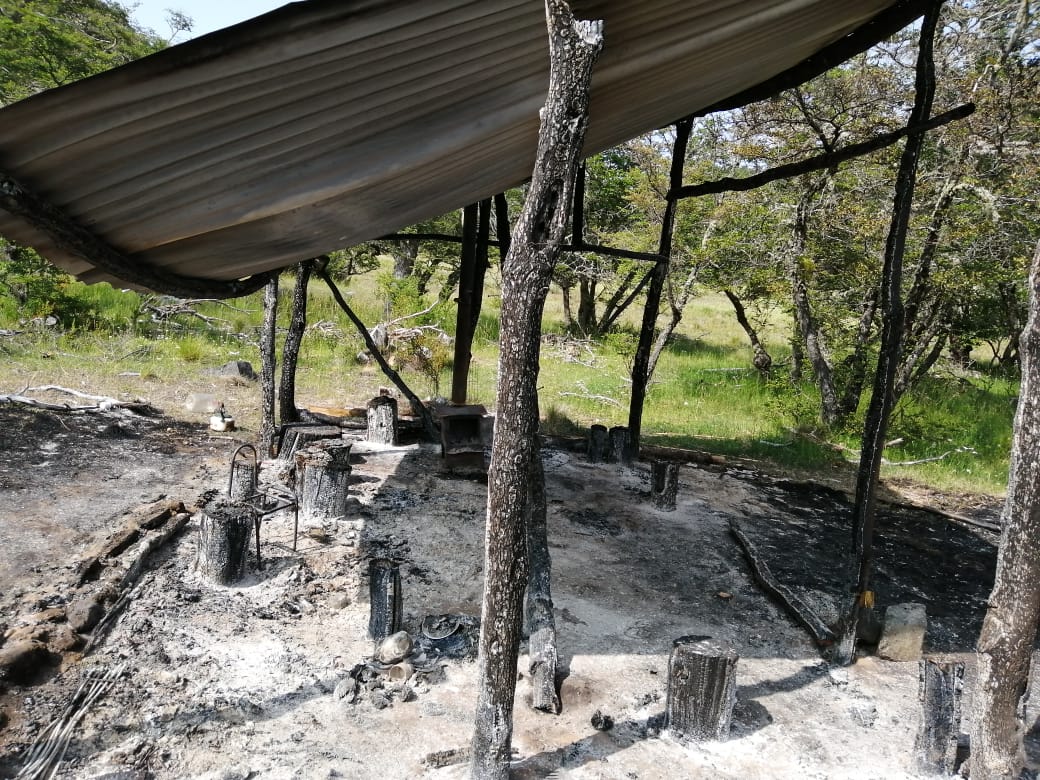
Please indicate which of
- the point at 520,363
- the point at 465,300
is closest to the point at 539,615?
the point at 520,363

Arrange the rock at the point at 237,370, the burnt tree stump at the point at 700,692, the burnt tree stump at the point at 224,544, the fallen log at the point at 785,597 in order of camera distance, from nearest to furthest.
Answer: the burnt tree stump at the point at 700,692, the fallen log at the point at 785,597, the burnt tree stump at the point at 224,544, the rock at the point at 237,370

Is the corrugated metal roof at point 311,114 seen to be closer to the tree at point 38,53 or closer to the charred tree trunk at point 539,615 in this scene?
the charred tree trunk at point 539,615

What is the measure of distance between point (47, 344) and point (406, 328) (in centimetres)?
546

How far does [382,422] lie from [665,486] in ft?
11.2

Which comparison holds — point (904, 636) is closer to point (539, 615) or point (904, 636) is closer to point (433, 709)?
point (539, 615)

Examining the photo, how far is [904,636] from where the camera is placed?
4543mm

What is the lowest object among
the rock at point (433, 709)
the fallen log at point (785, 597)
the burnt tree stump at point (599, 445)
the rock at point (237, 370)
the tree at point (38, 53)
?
the rock at point (433, 709)

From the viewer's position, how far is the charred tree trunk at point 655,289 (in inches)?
284

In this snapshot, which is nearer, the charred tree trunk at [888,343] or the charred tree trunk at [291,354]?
the charred tree trunk at [888,343]

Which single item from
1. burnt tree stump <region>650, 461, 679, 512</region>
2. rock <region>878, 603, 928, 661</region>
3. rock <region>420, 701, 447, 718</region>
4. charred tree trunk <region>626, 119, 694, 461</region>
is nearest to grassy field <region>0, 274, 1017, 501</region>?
charred tree trunk <region>626, 119, 694, 461</region>

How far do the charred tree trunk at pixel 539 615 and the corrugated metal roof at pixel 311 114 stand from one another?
1694 millimetres

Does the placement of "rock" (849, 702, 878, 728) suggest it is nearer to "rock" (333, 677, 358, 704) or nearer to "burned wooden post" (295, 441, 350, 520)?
"rock" (333, 677, 358, 704)

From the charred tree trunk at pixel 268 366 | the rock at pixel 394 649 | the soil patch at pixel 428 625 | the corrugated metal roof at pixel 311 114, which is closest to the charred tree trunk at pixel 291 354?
the charred tree trunk at pixel 268 366

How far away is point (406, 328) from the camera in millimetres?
12688
